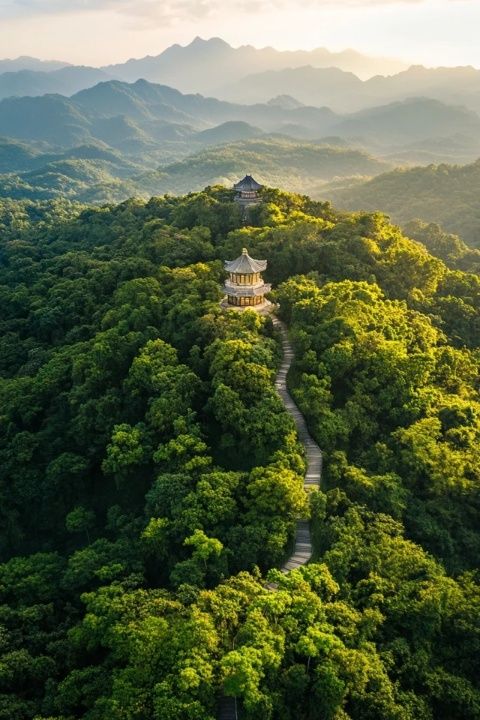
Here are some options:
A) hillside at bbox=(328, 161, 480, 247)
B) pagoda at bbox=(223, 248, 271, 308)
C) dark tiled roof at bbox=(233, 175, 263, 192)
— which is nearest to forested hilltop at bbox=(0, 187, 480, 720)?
pagoda at bbox=(223, 248, 271, 308)

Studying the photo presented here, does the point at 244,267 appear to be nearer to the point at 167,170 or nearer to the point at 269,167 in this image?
the point at 167,170

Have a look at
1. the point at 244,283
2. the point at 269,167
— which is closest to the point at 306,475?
the point at 244,283

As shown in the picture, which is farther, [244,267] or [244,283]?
[244,283]

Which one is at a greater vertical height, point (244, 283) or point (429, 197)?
point (244, 283)

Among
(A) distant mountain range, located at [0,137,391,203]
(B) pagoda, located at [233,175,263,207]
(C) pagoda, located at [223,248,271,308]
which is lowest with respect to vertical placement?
(A) distant mountain range, located at [0,137,391,203]

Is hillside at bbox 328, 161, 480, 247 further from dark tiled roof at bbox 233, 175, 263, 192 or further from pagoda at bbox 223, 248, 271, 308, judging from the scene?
pagoda at bbox 223, 248, 271, 308

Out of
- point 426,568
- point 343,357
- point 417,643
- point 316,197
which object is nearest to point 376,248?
point 343,357

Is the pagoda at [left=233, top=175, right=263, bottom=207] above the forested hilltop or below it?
above
